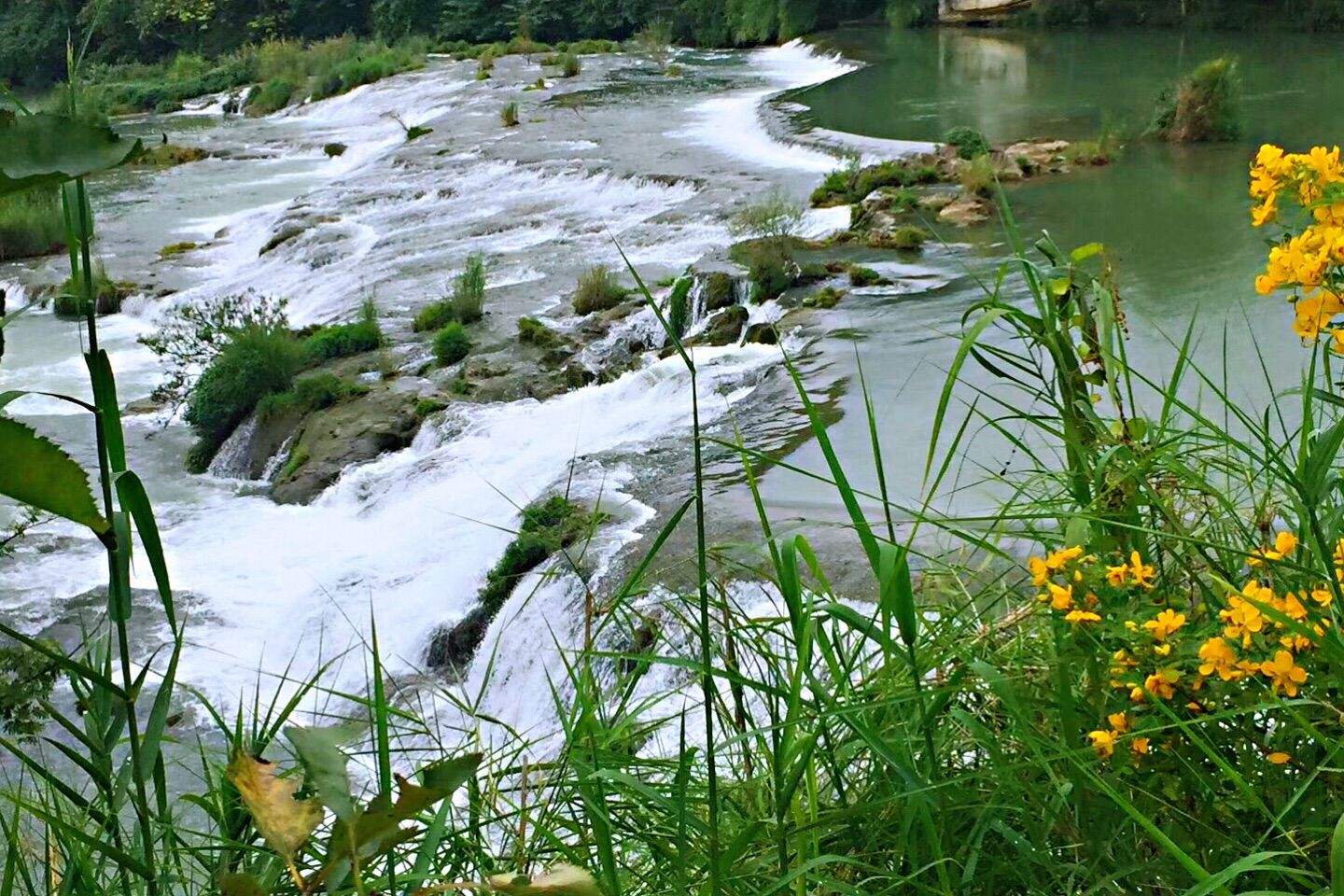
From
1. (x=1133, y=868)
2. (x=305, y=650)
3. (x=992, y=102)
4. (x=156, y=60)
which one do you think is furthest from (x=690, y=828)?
(x=156, y=60)

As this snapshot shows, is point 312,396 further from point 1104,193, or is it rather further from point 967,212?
point 1104,193

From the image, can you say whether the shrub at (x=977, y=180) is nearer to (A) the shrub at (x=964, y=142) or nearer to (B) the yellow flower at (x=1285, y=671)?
(A) the shrub at (x=964, y=142)

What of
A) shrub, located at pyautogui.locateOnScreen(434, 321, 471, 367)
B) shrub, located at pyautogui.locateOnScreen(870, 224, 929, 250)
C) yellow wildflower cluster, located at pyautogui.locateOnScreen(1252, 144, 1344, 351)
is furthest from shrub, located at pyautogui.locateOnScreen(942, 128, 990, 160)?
yellow wildflower cluster, located at pyautogui.locateOnScreen(1252, 144, 1344, 351)

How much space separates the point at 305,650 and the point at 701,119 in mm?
13127

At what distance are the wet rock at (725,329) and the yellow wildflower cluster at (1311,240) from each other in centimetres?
733

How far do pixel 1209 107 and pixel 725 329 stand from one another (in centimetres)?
670

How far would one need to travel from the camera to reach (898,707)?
6.33ft

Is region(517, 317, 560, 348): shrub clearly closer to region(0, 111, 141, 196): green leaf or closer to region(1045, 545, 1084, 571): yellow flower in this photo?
region(1045, 545, 1084, 571): yellow flower

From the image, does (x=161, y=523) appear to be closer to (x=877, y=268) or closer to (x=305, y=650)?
(x=305, y=650)

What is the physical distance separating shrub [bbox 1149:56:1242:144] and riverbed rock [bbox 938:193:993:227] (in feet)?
10.8

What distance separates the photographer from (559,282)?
1151 cm

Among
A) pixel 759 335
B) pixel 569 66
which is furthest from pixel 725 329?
pixel 569 66

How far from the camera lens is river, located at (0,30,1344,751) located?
658cm

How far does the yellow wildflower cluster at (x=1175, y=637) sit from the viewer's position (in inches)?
58.1
